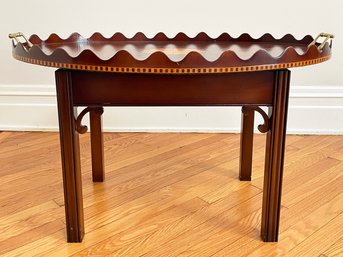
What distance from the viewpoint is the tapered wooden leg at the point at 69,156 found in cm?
104

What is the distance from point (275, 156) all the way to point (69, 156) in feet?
1.82

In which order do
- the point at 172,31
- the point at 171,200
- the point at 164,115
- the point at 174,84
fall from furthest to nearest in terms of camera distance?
the point at 164,115 < the point at 172,31 < the point at 171,200 < the point at 174,84

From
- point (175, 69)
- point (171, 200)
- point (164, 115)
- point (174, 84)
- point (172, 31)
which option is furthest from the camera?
point (164, 115)

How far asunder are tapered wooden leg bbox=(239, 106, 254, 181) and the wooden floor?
0.14 feet

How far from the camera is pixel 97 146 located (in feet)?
5.03

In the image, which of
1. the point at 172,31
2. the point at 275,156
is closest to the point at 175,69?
the point at 275,156

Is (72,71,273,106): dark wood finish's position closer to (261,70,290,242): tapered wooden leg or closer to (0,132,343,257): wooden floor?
(261,70,290,242): tapered wooden leg

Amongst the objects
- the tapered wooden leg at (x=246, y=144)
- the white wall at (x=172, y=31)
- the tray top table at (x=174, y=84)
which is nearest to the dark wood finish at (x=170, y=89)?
the tray top table at (x=174, y=84)

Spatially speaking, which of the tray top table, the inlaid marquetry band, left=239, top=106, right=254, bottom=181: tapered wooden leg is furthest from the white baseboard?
the inlaid marquetry band

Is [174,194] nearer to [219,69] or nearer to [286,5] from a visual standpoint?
[219,69]

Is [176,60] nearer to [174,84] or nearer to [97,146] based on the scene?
[174,84]

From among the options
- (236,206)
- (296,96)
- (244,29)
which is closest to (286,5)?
(244,29)

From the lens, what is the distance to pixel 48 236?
1229mm

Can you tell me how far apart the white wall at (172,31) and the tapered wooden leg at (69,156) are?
1.03 meters
